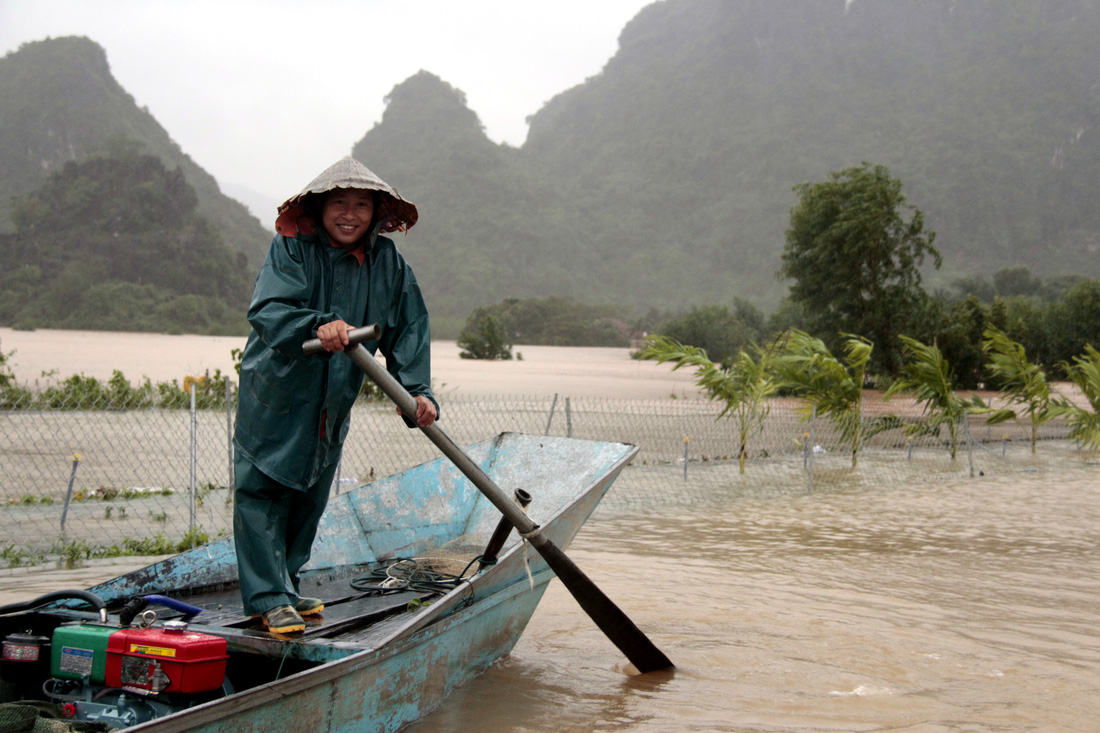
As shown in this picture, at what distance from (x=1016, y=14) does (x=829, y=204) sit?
120825mm

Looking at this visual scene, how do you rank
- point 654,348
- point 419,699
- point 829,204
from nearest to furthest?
point 419,699, point 654,348, point 829,204

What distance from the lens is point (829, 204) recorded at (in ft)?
74.5

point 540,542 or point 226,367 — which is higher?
point 226,367

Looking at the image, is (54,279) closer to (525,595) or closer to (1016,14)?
(525,595)

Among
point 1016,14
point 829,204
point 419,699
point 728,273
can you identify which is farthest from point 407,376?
point 1016,14

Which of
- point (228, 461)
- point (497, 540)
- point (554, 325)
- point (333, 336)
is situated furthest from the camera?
point (554, 325)

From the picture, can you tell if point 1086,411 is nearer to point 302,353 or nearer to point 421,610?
point 421,610

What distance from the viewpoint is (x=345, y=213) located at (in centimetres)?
316

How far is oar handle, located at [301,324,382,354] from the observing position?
2.80m

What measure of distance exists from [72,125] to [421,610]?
7737 cm

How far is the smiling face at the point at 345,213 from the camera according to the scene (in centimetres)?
316

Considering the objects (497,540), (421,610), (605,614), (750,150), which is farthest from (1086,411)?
(750,150)

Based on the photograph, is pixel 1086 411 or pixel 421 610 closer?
pixel 421 610

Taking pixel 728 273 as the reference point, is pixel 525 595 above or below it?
below
